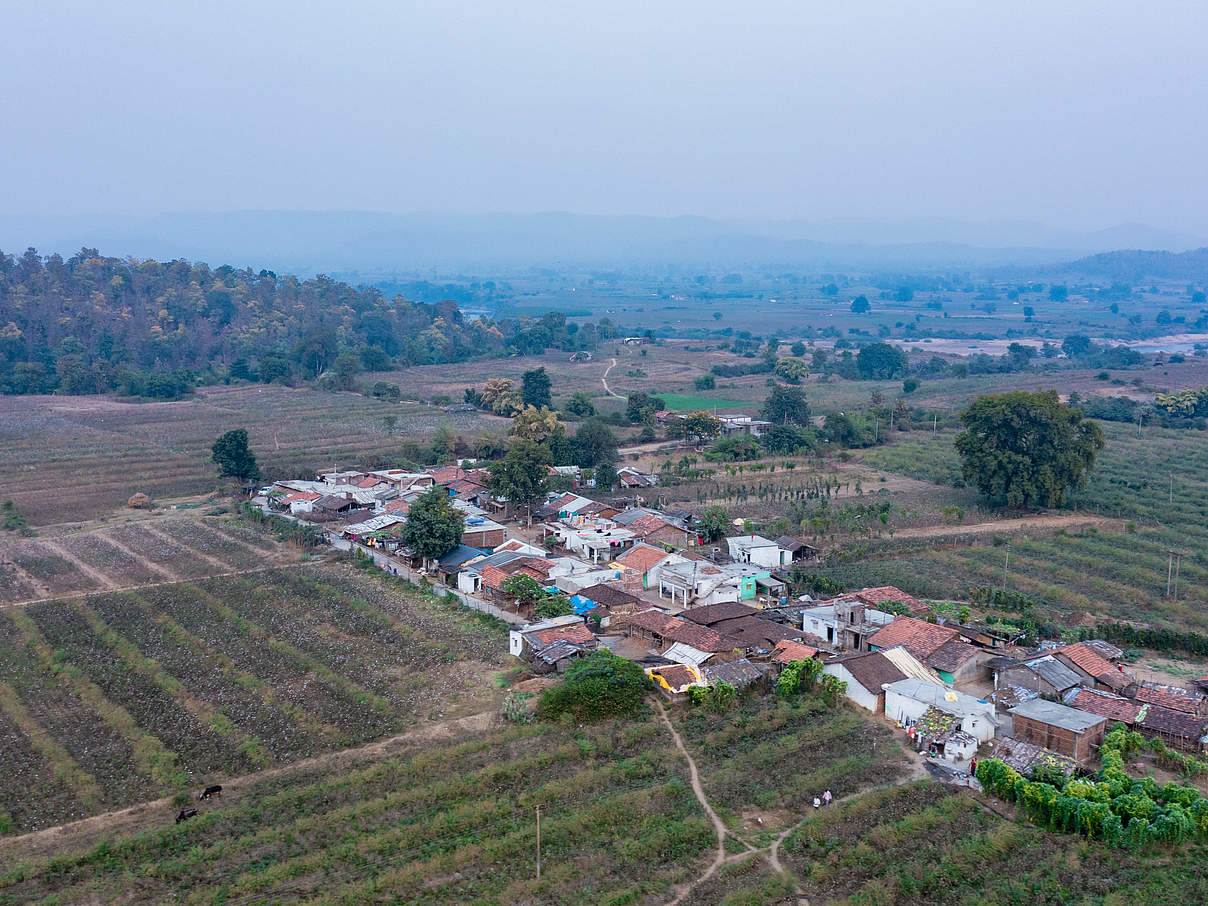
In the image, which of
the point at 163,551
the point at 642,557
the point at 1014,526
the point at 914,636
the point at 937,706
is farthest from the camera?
the point at 1014,526

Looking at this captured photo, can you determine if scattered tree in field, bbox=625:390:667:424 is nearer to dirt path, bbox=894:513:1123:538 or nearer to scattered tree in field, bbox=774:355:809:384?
scattered tree in field, bbox=774:355:809:384

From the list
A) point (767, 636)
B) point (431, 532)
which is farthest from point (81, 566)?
point (767, 636)

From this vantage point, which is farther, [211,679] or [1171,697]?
[211,679]

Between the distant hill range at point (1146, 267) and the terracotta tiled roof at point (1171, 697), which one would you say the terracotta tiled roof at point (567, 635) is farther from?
the distant hill range at point (1146, 267)

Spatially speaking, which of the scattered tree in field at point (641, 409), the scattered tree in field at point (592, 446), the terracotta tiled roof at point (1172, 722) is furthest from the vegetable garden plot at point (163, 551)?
the scattered tree in field at point (641, 409)

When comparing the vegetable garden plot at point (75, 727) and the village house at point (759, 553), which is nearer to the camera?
the vegetable garden plot at point (75, 727)

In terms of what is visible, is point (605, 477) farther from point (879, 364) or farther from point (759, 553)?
point (879, 364)
